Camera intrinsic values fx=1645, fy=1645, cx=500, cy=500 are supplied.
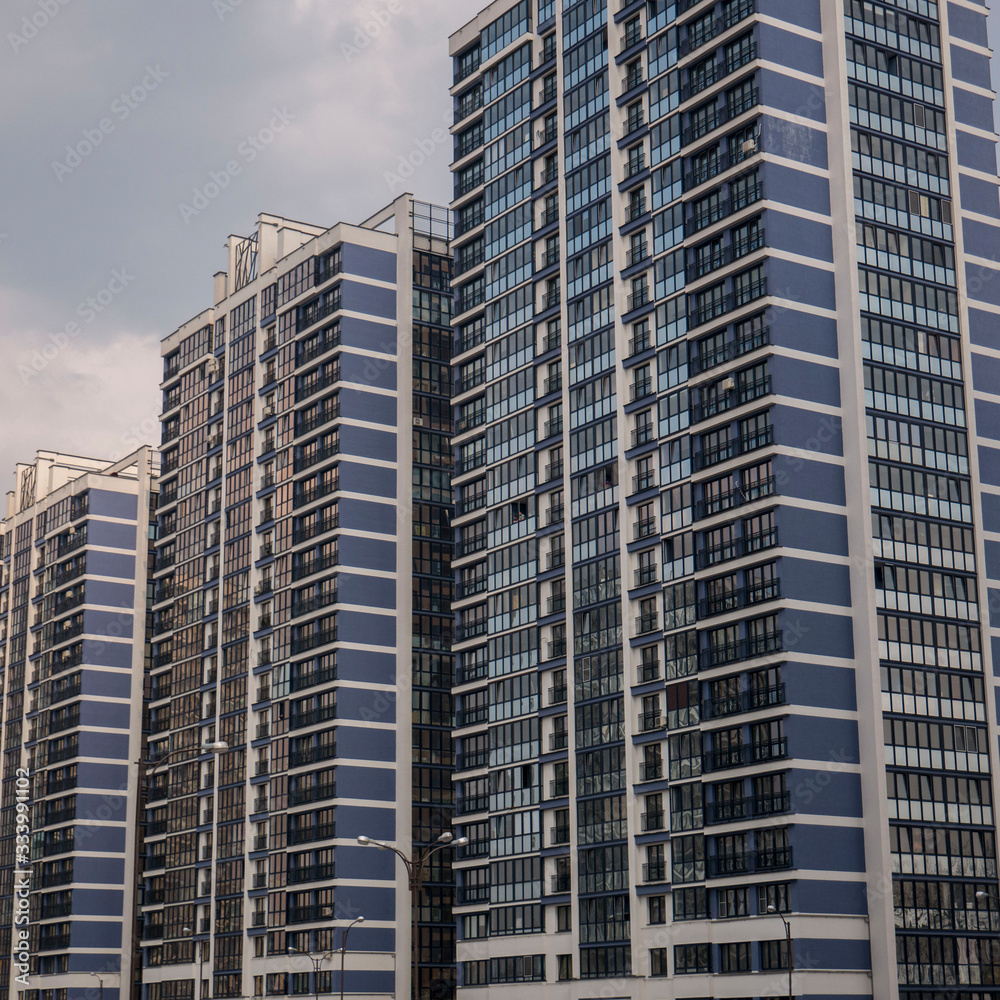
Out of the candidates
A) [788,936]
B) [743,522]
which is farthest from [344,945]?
[743,522]

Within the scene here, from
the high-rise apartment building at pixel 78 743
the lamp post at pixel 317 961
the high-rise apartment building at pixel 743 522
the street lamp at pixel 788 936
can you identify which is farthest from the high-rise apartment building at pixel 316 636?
the street lamp at pixel 788 936

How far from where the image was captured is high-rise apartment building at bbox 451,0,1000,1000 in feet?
286

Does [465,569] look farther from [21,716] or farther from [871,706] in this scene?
[21,716]

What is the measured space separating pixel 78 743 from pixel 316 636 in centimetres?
4651

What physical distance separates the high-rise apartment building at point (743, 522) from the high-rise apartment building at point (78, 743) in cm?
5582

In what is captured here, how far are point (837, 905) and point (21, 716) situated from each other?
108325 millimetres

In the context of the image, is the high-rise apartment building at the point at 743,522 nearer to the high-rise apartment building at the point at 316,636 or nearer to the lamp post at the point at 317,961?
the high-rise apartment building at the point at 316,636

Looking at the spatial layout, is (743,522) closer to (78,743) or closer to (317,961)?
(317,961)

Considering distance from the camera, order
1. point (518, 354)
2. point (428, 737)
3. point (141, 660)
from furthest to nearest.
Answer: point (141, 660) → point (428, 737) → point (518, 354)

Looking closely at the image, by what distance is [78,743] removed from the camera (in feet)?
513

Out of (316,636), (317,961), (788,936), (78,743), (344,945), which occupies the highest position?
(316,636)

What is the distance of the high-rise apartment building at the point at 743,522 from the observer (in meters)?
87.1

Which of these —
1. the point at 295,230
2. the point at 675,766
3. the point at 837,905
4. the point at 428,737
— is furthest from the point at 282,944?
the point at 295,230

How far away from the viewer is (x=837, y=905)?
3344 inches
